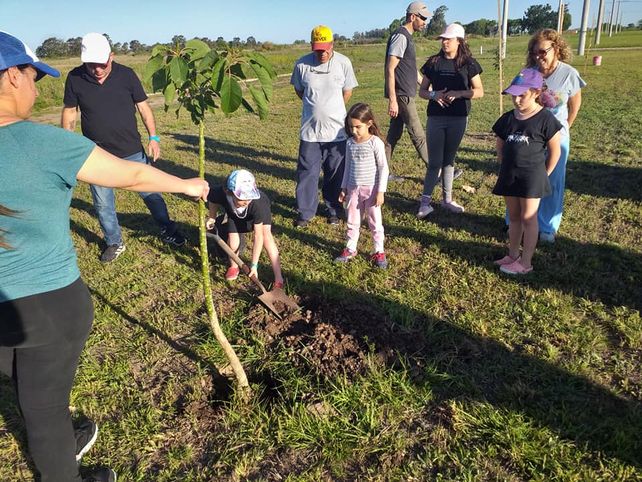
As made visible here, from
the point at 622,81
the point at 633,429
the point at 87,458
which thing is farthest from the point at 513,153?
the point at 622,81

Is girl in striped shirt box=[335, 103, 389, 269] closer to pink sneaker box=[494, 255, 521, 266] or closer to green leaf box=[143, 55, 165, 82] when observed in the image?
pink sneaker box=[494, 255, 521, 266]

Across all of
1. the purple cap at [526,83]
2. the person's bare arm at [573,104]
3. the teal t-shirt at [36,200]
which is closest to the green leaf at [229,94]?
the teal t-shirt at [36,200]

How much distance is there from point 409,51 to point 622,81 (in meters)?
14.6

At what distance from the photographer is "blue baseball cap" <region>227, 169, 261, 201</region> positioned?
3.41 m

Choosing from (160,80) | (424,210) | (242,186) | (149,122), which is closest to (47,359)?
(160,80)

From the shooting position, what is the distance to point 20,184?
1.57 m

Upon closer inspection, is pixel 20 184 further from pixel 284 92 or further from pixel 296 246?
pixel 284 92

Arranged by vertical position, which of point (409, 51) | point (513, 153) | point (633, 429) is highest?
point (409, 51)

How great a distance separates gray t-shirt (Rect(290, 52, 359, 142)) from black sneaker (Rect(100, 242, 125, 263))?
7.62 ft

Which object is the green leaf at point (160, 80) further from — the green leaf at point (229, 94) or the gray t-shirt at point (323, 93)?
the gray t-shirt at point (323, 93)

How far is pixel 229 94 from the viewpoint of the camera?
1900 millimetres

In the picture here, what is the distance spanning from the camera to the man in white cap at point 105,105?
3.91 meters

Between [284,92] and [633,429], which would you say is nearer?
[633,429]

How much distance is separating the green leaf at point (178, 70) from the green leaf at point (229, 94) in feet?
0.63
